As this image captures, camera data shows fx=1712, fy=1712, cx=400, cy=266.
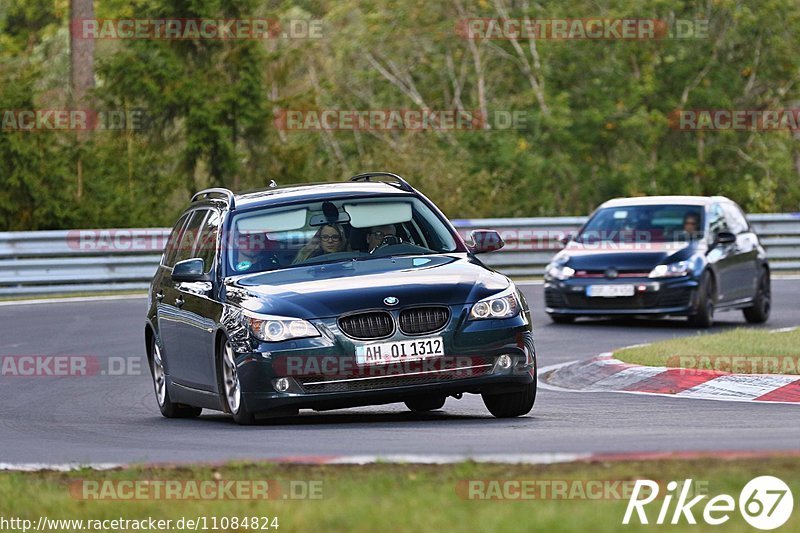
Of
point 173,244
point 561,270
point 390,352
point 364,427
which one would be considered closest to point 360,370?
point 390,352

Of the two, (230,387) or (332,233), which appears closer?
(230,387)

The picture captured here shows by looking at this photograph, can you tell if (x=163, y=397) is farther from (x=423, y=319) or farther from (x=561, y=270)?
(x=561, y=270)

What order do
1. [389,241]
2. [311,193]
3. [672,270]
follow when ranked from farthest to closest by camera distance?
1. [672,270]
2. [311,193]
3. [389,241]

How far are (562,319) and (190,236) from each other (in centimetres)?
920

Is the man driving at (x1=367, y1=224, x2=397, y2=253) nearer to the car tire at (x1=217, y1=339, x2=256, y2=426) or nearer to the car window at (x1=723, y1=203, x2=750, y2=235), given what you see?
the car tire at (x1=217, y1=339, x2=256, y2=426)

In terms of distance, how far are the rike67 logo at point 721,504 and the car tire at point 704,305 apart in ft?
45.0

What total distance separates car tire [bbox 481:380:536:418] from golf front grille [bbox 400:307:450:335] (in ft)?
2.73

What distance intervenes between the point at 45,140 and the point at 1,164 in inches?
38.6

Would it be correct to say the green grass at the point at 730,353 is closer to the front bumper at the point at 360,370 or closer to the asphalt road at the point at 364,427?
the asphalt road at the point at 364,427

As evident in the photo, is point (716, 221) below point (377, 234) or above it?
below

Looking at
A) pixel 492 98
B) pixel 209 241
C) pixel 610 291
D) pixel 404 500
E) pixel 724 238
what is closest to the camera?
pixel 404 500

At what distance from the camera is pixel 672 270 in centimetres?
2044


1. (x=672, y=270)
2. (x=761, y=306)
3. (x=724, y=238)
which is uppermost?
(x=724, y=238)

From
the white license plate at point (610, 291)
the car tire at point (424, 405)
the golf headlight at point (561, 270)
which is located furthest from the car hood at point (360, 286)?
the golf headlight at point (561, 270)
